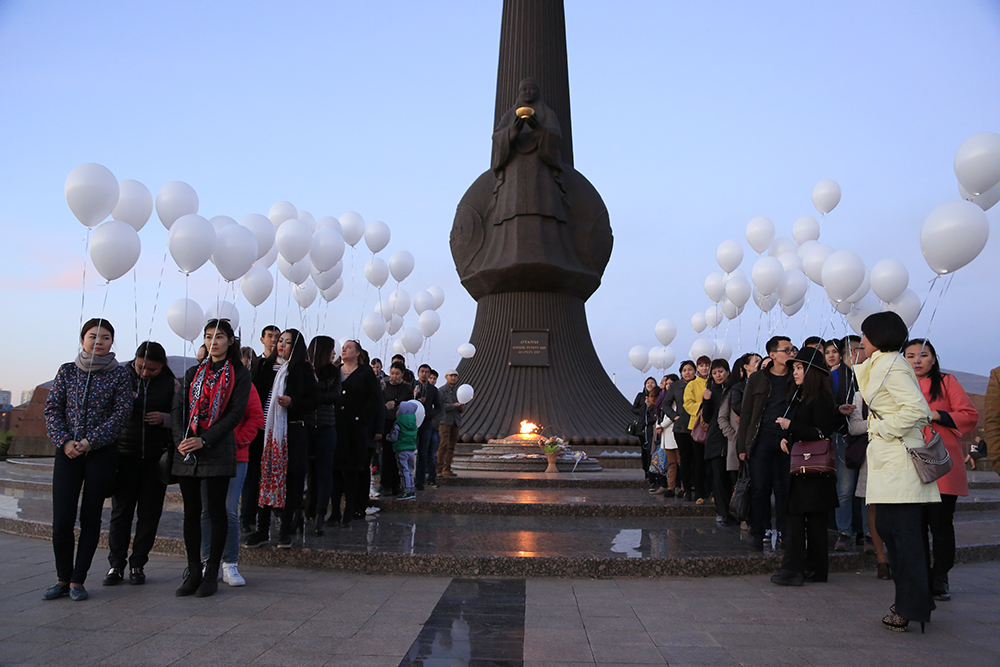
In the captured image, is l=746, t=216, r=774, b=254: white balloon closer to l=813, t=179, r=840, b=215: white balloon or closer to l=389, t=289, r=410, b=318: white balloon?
l=813, t=179, r=840, b=215: white balloon

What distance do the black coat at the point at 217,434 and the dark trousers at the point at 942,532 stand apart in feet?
13.2

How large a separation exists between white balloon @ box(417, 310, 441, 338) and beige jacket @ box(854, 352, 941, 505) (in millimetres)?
10325

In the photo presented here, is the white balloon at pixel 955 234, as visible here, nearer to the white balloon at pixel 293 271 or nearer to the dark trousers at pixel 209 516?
the dark trousers at pixel 209 516

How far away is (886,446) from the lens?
345 centimetres

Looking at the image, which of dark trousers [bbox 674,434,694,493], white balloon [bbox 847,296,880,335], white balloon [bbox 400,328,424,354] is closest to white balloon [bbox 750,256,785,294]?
white balloon [bbox 847,296,880,335]

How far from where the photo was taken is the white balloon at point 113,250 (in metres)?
4.50

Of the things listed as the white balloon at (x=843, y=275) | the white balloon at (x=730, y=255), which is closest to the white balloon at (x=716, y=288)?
the white balloon at (x=730, y=255)

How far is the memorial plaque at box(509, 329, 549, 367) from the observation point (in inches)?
556

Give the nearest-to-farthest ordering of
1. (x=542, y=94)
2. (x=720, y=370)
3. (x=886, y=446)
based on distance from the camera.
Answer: (x=886, y=446), (x=720, y=370), (x=542, y=94)

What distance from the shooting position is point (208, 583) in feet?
12.6

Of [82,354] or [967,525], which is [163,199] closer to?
[82,354]

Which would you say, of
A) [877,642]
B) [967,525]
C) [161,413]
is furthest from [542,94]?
[877,642]

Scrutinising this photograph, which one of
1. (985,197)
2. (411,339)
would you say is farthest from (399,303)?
(985,197)

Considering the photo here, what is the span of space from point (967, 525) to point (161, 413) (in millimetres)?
7163
